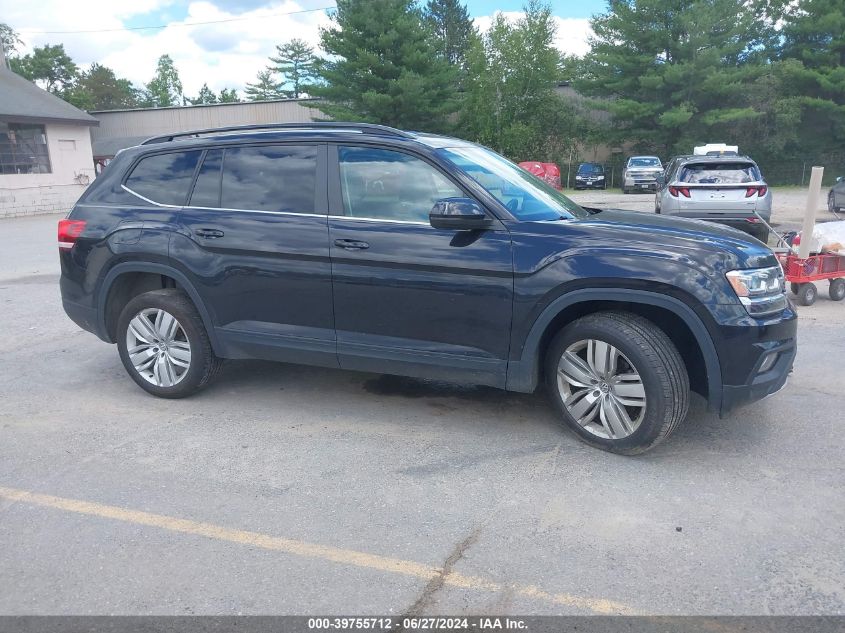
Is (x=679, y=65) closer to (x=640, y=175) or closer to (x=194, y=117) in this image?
(x=640, y=175)

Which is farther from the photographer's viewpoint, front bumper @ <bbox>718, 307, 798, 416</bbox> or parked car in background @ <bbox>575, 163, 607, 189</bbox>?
parked car in background @ <bbox>575, 163, 607, 189</bbox>

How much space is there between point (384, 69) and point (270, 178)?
3584cm

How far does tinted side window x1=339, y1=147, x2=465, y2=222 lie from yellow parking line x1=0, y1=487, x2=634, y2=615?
6.70 ft

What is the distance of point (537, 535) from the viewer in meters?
3.32

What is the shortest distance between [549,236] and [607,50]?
1545 inches

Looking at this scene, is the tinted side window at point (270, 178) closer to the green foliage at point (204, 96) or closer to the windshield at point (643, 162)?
the windshield at point (643, 162)

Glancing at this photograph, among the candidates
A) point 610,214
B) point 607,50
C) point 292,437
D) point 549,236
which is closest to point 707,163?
point 610,214

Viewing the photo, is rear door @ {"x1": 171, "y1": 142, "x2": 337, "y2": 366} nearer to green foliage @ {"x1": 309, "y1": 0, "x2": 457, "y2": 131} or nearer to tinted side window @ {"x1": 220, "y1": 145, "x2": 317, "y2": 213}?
tinted side window @ {"x1": 220, "y1": 145, "x2": 317, "y2": 213}

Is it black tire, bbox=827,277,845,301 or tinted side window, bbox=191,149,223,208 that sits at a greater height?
tinted side window, bbox=191,149,223,208

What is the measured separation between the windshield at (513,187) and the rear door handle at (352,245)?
756 mm

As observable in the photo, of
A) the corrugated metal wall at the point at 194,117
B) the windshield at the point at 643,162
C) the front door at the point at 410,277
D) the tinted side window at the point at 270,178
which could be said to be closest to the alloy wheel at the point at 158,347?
the tinted side window at the point at 270,178

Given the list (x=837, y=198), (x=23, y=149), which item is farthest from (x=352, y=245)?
(x=23, y=149)

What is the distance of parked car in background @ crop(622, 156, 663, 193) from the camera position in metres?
31.5

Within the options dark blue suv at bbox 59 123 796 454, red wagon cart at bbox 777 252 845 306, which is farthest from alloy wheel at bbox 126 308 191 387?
red wagon cart at bbox 777 252 845 306
